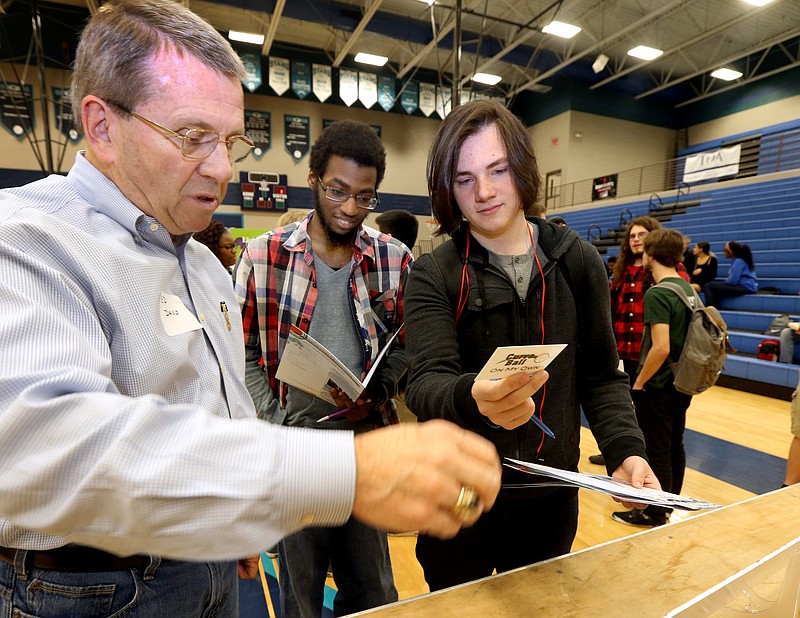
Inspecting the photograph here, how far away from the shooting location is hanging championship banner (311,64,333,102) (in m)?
12.0

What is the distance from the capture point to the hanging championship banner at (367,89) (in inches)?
485

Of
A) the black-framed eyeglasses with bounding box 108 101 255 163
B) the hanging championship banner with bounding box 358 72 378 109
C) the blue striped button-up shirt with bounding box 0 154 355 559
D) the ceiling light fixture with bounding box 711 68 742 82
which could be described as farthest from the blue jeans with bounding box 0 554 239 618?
the ceiling light fixture with bounding box 711 68 742 82

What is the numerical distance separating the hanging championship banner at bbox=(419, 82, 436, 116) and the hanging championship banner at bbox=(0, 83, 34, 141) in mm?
9119

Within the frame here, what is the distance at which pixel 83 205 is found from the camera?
0.73 m

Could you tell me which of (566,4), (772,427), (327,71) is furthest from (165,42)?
(327,71)

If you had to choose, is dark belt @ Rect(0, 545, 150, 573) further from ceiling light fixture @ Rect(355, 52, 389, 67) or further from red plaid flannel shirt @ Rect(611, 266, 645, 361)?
ceiling light fixture @ Rect(355, 52, 389, 67)

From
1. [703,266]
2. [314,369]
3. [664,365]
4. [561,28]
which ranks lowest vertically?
[664,365]

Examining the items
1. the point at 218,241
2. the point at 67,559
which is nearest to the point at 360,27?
the point at 218,241

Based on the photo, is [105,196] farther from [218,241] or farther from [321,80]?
[321,80]

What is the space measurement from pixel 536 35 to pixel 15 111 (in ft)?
40.3

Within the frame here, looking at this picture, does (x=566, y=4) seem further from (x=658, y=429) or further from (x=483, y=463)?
(x=483, y=463)

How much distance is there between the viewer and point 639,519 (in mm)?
2652

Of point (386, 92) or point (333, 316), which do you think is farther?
point (386, 92)

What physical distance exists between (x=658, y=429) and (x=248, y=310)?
2.19 m
